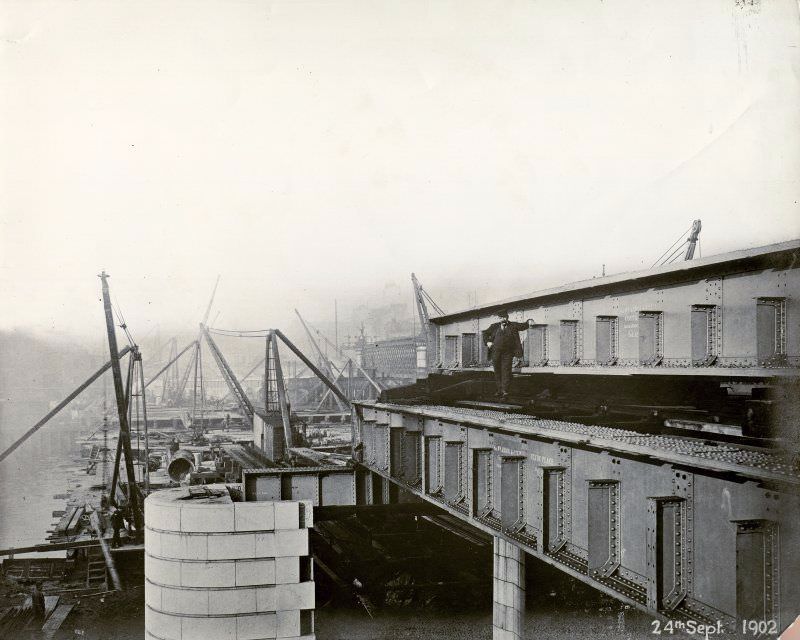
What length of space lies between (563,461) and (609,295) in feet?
13.9

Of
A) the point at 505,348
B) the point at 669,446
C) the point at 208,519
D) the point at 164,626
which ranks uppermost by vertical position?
the point at 505,348

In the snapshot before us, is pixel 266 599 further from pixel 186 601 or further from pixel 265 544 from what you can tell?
pixel 186 601

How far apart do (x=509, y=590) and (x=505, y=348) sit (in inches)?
236

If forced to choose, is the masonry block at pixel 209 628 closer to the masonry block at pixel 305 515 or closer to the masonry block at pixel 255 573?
the masonry block at pixel 255 573

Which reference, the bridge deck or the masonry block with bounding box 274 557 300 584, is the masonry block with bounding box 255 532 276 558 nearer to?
the masonry block with bounding box 274 557 300 584

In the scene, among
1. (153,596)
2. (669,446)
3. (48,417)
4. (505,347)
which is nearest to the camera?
(669,446)

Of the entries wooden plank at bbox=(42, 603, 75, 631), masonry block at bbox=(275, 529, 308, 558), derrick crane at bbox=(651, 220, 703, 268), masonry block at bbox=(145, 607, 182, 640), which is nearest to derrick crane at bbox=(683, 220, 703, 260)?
derrick crane at bbox=(651, 220, 703, 268)

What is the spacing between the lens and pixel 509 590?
16141mm

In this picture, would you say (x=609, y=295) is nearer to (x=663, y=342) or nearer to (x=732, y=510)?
(x=663, y=342)

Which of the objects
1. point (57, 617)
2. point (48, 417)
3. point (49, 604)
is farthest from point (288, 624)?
point (48, 417)

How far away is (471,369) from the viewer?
2084cm

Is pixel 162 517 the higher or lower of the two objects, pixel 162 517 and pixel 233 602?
the higher

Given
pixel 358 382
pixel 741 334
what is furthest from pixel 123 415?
pixel 358 382

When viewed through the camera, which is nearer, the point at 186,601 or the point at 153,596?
the point at 186,601
